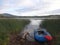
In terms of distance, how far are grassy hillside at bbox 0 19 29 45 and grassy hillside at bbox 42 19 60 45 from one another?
0.72ft

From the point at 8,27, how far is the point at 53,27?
516mm

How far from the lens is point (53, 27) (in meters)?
1.95

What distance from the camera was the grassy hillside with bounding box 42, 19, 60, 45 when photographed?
1930 millimetres

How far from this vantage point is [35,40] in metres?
1.92

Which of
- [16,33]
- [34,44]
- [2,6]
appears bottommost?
[34,44]

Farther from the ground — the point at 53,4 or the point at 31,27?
the point at 53,4

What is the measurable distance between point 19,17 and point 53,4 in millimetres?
417

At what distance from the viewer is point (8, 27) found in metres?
1.95

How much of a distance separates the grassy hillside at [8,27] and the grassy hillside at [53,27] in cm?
22

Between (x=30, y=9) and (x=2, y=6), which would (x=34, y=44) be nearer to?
(x=30, y=9)

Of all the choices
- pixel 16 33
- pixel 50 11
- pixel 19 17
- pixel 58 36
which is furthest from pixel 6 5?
pixel 58 36

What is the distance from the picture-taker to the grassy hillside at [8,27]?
1931 millimetres

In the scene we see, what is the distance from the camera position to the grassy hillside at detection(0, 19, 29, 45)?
6.33ft

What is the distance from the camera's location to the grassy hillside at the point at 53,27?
1.93m
